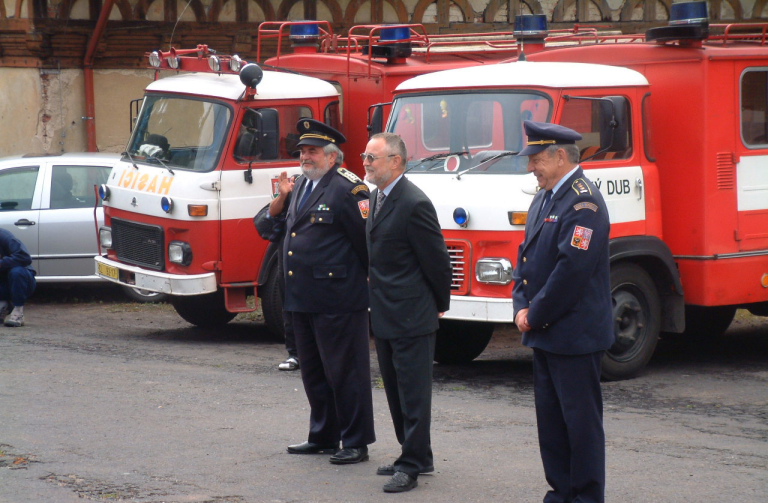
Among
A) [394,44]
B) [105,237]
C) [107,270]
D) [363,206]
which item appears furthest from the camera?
[105,237]

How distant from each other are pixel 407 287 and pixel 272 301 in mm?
4657

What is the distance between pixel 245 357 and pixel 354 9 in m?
8.70

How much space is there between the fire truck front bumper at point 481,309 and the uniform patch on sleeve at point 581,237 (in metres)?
3.14

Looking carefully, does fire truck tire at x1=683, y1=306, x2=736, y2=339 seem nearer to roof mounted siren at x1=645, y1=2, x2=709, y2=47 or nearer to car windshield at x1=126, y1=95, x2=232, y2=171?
roof mounted siren at x1=645, y1=2, x2=709, y2=47

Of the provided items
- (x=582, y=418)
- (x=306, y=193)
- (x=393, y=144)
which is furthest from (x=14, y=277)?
(x=582, y=418)

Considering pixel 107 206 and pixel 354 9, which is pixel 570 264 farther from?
pixel 354 9

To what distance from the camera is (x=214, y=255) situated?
10.0m

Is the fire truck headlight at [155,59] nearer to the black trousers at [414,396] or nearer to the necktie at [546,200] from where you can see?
the black trousers at [414,396]

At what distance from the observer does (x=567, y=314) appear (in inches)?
193

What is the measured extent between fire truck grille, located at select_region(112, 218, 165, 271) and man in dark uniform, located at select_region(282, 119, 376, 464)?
405cm

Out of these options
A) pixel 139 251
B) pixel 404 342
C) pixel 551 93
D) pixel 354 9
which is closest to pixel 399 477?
pixel 404 342

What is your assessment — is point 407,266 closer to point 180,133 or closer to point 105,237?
point 180,133

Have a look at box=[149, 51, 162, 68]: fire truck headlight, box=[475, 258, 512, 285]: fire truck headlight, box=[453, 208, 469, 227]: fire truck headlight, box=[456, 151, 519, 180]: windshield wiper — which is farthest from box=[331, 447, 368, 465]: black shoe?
box=[149, 51, 162, 68]: fire truck headlight

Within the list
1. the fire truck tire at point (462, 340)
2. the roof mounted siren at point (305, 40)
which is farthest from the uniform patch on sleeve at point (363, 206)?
the roof mounted siren at point (305, 40)
